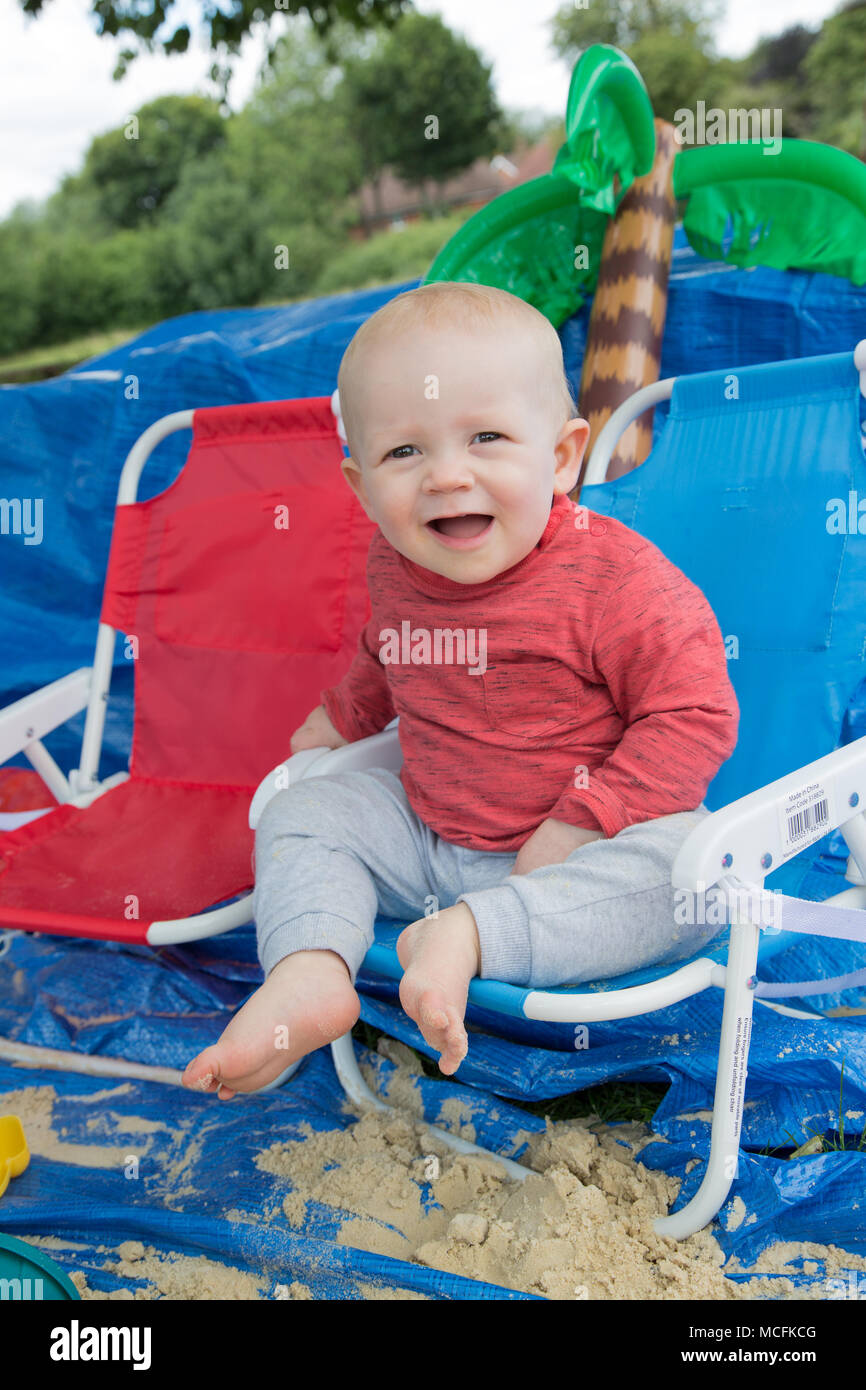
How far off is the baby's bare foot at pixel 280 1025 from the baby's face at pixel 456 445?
520 millimetres

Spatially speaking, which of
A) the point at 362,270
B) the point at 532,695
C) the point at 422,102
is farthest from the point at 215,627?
the point at 422,102

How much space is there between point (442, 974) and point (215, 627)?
1.34 metres

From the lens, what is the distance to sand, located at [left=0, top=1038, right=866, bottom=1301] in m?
1.29

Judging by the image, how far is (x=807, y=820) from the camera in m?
1.26

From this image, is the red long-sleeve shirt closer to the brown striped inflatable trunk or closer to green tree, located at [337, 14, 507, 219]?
the brown striped inflatable trunk

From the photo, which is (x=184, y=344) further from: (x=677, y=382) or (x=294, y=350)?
(x=677, y=382)

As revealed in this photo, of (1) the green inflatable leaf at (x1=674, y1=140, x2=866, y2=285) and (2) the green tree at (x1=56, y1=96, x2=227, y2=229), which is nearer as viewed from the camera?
(1) the green inflatable leaf at (x1=674, y1=140, x2=866, y2=285)

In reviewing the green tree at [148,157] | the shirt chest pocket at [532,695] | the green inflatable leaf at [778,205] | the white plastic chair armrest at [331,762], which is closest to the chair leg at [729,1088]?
the shirt chest pocket at [532,695]

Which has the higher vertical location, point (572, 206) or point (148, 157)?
point (148, 157)

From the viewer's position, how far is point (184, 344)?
2.92 meters

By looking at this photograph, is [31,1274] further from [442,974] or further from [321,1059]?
[321,1059]

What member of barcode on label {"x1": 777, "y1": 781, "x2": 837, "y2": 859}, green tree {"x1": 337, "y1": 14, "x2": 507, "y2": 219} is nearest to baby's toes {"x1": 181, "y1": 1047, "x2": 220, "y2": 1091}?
barcode on label {"x1": 777, "y1": 781, "x2": 837, "y2": 859}

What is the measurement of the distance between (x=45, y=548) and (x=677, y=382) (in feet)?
6.07

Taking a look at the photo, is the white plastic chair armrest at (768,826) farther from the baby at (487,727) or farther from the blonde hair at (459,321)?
the blonde hair at (459,321)
